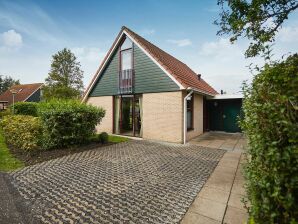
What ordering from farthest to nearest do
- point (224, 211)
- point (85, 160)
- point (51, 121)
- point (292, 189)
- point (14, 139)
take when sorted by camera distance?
point (14, 139) → point (51, 121) → point (85, 160) → point (224, 211) → point (292, 189)

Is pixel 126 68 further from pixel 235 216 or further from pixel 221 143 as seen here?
pixel 235 216

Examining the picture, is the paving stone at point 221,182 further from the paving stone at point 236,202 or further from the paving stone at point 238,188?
the paving stone at point 236,202

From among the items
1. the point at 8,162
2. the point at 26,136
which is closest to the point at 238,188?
the point at 8,162

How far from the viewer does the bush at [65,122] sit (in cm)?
856

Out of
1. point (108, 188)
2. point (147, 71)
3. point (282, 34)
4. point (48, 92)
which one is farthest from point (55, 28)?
point (48, 92)

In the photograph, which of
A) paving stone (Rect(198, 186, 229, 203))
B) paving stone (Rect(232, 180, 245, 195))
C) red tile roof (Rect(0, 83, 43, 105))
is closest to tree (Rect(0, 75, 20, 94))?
red tile roof (Rect(0, 83, 43, 105))

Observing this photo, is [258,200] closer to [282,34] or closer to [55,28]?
[282,34]

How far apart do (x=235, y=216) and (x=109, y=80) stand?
39.9 feet

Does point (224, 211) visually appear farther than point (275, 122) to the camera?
Yes

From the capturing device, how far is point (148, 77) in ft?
38.3

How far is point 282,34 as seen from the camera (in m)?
6.02

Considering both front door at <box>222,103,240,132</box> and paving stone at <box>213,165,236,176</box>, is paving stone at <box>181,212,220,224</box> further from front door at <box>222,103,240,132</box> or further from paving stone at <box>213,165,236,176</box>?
front door at <box>222,103,240,132</box>

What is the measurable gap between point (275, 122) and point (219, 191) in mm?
3429

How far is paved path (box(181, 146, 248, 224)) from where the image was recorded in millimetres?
3387
